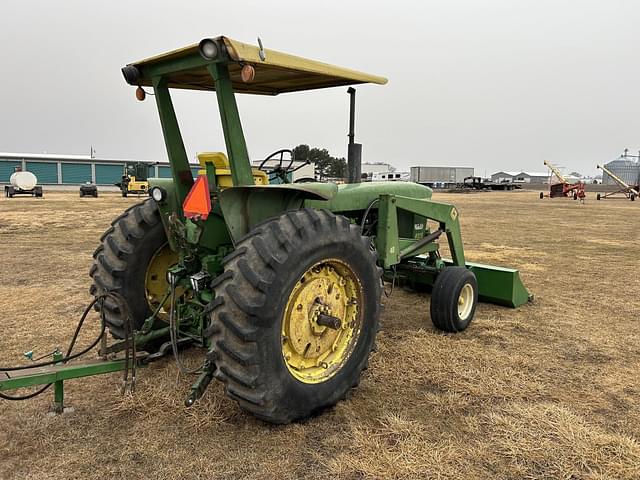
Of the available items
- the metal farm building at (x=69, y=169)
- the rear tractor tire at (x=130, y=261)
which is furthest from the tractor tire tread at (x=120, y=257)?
the metal farm building at (x=69, y=169)

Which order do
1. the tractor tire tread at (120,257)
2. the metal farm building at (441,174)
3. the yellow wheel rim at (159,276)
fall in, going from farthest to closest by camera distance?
the metal farm building at (441,174)
the yellow wheel rim at (159,276)
the tractor tire tread at (120,257)

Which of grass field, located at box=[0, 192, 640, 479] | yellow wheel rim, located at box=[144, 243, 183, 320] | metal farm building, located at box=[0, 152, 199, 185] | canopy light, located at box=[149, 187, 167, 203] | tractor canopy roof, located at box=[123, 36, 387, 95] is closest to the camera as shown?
grass field, located at box=[0, 192, 640, 479]

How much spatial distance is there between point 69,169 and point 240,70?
1866 inches

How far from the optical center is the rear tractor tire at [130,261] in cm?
370

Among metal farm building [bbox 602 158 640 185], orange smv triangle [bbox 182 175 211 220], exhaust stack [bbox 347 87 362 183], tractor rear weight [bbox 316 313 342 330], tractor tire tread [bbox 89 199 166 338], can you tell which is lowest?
tractor rear weight [bbox 316 313 342 330]

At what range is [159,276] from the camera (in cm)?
401

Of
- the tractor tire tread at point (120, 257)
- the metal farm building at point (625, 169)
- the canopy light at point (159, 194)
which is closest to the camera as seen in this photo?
the canopy light at point (159, 194)

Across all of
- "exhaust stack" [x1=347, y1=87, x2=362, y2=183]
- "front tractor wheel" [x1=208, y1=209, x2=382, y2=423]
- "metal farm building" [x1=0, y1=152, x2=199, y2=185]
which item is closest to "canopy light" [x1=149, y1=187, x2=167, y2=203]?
"front tractor wheel" [x1=208, y1=209, x2=382, y2=423]

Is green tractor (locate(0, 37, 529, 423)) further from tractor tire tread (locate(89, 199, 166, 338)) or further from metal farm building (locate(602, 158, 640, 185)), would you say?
metal farm building (locate(602, 158, 640, 185))

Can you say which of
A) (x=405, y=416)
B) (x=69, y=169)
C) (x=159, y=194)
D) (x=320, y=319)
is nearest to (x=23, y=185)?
(x=69, y=169)

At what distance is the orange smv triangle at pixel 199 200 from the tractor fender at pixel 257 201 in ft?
0.35

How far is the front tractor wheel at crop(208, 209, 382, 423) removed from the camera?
2.66 m

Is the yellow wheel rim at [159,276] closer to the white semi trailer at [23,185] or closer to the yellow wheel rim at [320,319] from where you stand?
the yellow wheel rim at [320,319]

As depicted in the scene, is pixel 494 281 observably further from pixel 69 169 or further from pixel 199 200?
pixel 69 169
